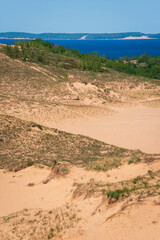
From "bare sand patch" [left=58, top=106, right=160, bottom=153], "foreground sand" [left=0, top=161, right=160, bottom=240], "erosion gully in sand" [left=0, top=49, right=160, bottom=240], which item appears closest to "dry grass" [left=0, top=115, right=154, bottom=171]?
"erosion gully in sand" [left=0, top=49, right=160, bottom=240]

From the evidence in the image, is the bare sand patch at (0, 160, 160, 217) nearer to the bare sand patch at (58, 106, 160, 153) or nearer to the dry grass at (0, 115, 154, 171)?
the dry grass at (0, 115, 154, 171)

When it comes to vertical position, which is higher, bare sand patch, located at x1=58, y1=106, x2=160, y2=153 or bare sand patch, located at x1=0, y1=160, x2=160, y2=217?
bare sand patch, located at x1=0, y1=160, x2=160, y2=217

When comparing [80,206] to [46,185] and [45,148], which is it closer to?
[46,185]

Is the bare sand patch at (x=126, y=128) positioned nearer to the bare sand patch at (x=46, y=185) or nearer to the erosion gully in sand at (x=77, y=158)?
the erosion gully in sand at (x=77, y=158)

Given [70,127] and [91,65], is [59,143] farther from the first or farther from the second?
[91,65]

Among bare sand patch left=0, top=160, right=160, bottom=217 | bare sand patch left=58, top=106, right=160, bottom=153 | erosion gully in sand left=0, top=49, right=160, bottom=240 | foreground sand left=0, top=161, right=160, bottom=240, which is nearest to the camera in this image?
foreground sand left=0, top=161, right=160, bottom=240

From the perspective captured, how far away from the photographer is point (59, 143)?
97.8ft

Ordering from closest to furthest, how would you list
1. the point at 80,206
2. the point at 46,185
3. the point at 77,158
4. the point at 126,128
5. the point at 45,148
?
the point at 80,206, the point at 46,185, the point at 77,158, the point at 45,148, the point at 126,128

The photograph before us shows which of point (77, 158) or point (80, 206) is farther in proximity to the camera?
point (77, 158)

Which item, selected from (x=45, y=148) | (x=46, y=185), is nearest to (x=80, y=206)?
(x=46, y=185)

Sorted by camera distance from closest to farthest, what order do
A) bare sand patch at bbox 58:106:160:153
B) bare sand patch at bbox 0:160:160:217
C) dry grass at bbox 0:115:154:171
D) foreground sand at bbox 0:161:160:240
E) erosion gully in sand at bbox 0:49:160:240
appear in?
foreground sand at bbox 0:161:160:240 → erosion gully in sand at bbox 0:49:160:240 → bare sand patch at bbox 0:160:160:217 → dry grass at bbox 0:115:154:171 → bare sand patch at bbox 58:106:160:153

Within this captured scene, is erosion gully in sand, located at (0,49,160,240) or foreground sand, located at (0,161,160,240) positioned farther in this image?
erosion gully in sand, located at (0,49,160,240)

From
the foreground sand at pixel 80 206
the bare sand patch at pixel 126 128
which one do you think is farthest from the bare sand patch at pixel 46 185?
the bare sand patch at pixel 126 128

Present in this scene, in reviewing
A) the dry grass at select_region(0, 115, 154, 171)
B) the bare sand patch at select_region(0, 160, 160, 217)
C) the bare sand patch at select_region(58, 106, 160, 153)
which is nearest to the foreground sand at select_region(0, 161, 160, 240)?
the bare sand patch at select_region(0, 160, 160, 217)
